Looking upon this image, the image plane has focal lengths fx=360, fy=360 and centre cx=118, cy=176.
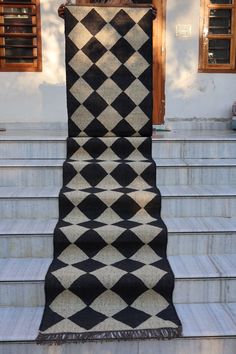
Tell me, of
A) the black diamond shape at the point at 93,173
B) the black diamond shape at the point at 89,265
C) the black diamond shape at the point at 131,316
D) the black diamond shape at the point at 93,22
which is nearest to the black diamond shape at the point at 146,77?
the black diamond shape at the point at 93,22

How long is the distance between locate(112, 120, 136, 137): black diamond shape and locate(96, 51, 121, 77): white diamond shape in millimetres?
443

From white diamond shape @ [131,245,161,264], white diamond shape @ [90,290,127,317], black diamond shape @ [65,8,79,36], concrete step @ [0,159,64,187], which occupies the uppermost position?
black diamond shape @ [65,8,79,36]

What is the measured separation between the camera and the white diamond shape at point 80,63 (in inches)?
121

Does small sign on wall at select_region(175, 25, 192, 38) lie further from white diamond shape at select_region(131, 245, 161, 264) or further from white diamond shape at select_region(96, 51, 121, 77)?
white diamond shape at select_region(131, 245, 161, 264)

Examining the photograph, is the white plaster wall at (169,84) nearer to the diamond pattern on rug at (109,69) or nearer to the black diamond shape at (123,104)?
the diamond pattern on rug at (109,69)

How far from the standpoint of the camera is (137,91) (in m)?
3.11

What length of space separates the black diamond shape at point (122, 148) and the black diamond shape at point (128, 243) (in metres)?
0.84

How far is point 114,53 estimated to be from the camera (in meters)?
3.11

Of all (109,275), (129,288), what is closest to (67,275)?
(109,275)

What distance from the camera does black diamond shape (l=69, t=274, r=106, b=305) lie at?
2002 millimetres

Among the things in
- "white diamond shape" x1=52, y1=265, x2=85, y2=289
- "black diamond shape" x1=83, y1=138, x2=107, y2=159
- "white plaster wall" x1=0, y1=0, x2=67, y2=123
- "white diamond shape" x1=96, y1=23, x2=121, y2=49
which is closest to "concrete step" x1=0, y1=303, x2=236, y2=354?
"white diamond shape" x1=52, y1=265, x2=85, y2=289

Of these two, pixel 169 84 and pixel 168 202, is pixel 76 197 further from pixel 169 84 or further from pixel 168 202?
pixel 169 84

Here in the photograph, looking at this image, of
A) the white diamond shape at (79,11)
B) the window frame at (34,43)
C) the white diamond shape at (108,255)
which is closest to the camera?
the white diamond shape at (108,255)

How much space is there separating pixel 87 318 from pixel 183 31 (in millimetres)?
3419
